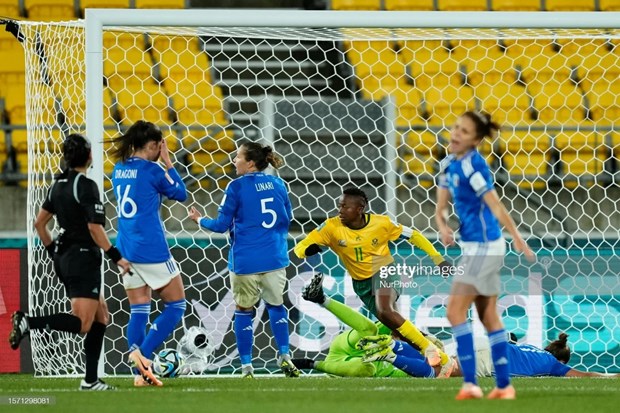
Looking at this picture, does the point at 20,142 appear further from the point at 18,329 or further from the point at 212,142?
the point at 18,329

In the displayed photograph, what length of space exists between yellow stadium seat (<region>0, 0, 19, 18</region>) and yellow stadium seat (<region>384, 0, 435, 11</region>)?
4185 millimetres

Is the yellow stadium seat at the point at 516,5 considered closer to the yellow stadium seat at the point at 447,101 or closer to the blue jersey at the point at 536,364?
the yellow stadium seat at the point at 447,101

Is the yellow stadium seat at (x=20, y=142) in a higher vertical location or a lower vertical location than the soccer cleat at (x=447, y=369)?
higher

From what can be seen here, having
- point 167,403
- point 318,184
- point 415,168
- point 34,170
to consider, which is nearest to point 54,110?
point 34,170

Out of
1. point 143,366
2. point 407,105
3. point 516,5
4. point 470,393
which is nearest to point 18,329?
point 143,366

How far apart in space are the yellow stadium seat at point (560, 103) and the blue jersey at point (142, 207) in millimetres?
5219

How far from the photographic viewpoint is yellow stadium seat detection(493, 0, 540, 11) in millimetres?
13484

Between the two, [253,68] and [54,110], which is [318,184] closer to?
[54,110]

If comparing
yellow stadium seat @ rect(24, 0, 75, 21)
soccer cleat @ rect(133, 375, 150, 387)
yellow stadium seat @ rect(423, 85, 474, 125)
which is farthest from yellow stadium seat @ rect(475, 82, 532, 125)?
soccer cleat @ rect(133, 375, 150, 387)

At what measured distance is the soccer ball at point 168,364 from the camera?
318 inches

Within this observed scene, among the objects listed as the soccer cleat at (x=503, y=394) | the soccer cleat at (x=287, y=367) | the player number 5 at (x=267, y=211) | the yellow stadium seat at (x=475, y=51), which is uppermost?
the yellow stadium seat at (x=475, y=51)

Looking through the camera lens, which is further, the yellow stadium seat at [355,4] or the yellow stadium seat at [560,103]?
the yellow stadium seat at [355,4]

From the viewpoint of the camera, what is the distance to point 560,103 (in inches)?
460

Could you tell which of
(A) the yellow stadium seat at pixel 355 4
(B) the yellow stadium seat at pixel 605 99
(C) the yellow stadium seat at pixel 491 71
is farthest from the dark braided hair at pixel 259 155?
(A) the yellow stadium seat at pixel 355 4
